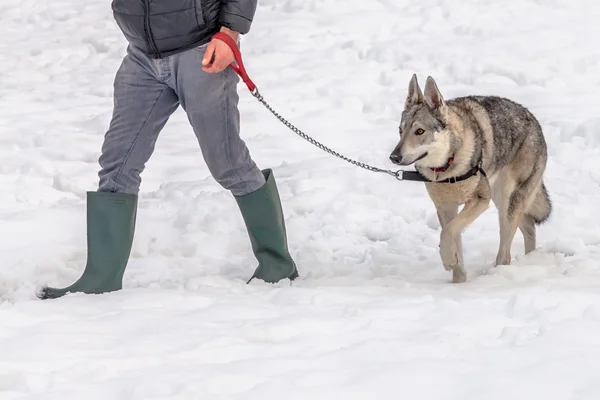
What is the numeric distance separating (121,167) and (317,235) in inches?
68.5

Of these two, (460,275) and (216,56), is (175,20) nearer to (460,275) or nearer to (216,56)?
(216,56)

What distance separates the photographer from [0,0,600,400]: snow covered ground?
3000 millimetres

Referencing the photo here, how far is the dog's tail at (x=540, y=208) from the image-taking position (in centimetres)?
544

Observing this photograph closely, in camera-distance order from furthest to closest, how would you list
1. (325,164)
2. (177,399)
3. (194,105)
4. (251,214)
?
(325,164) → (251,214) → (194,105) → (177,399)

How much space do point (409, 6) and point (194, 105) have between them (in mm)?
7089

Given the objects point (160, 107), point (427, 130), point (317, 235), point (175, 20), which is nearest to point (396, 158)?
point (427, 130)

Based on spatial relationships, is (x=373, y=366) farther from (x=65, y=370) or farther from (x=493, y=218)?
(x=493, y=218)

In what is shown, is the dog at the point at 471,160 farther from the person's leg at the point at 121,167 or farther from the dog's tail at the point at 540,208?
the person's leg at the point at 121,167

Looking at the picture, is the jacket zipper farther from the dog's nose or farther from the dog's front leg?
the dog's front leg

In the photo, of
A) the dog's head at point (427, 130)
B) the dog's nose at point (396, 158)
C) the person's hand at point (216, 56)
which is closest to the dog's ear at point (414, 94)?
the dog's head at point (427, 130)

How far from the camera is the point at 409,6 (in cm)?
1063

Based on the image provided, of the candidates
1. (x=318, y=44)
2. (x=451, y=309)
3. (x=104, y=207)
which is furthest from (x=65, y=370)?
(x=318, y=44)

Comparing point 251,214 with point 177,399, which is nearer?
point 177,399

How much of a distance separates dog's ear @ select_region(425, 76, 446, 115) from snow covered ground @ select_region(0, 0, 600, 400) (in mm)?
980
